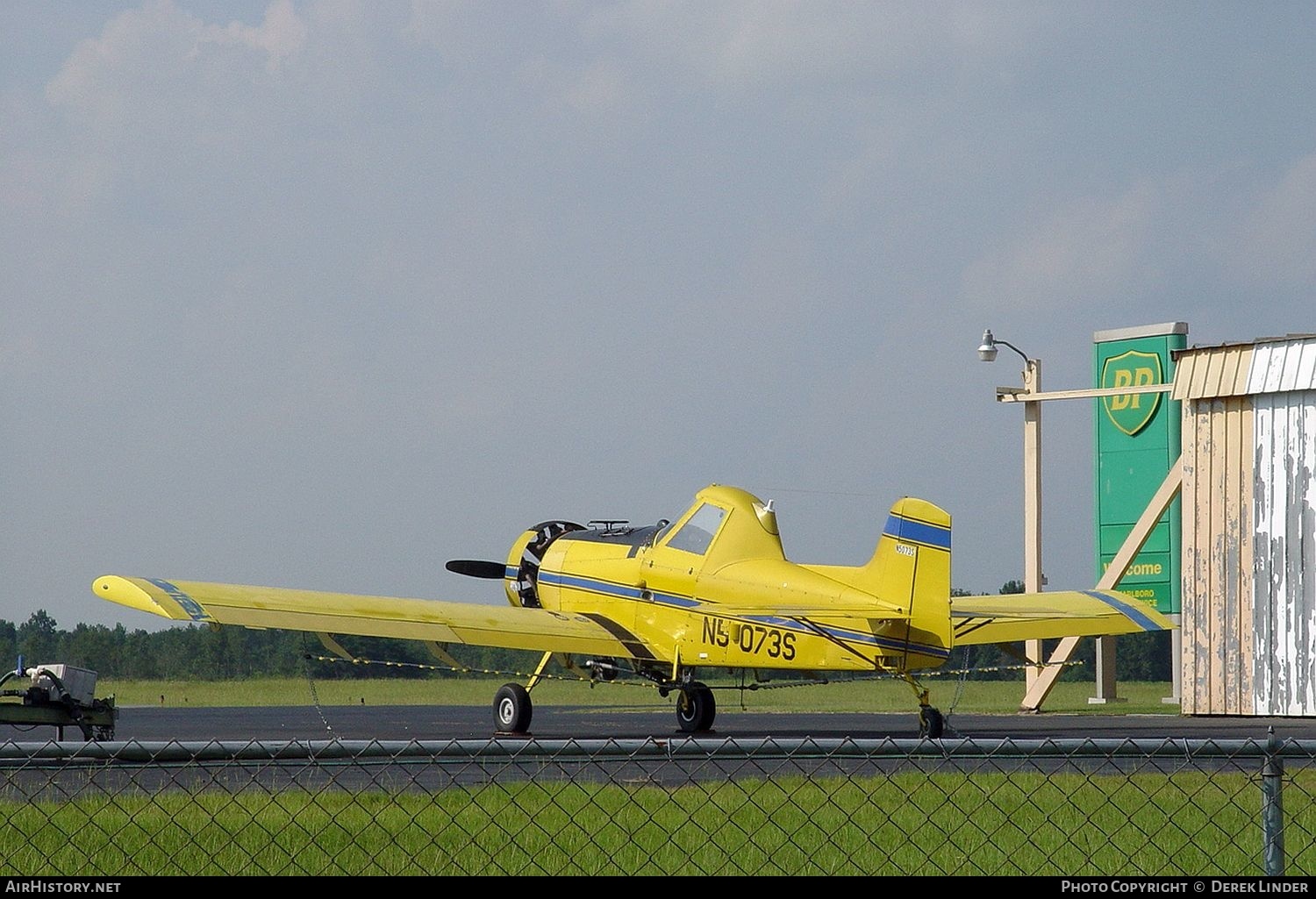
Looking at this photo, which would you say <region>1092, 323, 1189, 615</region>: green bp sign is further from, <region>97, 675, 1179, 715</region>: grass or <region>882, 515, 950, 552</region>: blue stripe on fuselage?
<region>882, 515, 950, 552</region>: blue stripe on fuselage

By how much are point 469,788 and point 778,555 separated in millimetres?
8069

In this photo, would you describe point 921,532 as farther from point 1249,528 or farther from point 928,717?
point 1249,528

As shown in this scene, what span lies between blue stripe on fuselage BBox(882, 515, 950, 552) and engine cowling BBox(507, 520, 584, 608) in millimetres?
6665

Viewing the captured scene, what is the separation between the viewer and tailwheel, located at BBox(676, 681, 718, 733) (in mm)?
19781

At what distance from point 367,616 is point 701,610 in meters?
3.95

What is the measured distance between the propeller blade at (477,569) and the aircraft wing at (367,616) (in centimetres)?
314

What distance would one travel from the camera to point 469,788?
1142cm

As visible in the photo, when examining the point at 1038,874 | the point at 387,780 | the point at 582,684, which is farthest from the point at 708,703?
the point at 582,684

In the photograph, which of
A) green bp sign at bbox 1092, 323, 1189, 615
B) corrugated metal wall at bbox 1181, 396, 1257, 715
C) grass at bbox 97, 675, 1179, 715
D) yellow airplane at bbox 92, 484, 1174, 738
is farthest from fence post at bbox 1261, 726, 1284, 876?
green bp sign at bbox 1092, 323, 1189, 615

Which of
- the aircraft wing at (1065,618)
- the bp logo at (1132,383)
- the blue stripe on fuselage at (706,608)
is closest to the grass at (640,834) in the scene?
the blue stripe on fuselage at (706,608)

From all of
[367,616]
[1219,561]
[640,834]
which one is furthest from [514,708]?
[1219,561]

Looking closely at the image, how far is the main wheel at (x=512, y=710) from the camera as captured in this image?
19500 mm

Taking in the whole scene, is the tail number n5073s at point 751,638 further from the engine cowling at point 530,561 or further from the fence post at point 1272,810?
the fence post at point 1272,810

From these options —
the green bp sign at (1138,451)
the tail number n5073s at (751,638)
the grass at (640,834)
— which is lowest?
the grass at (640,834)
